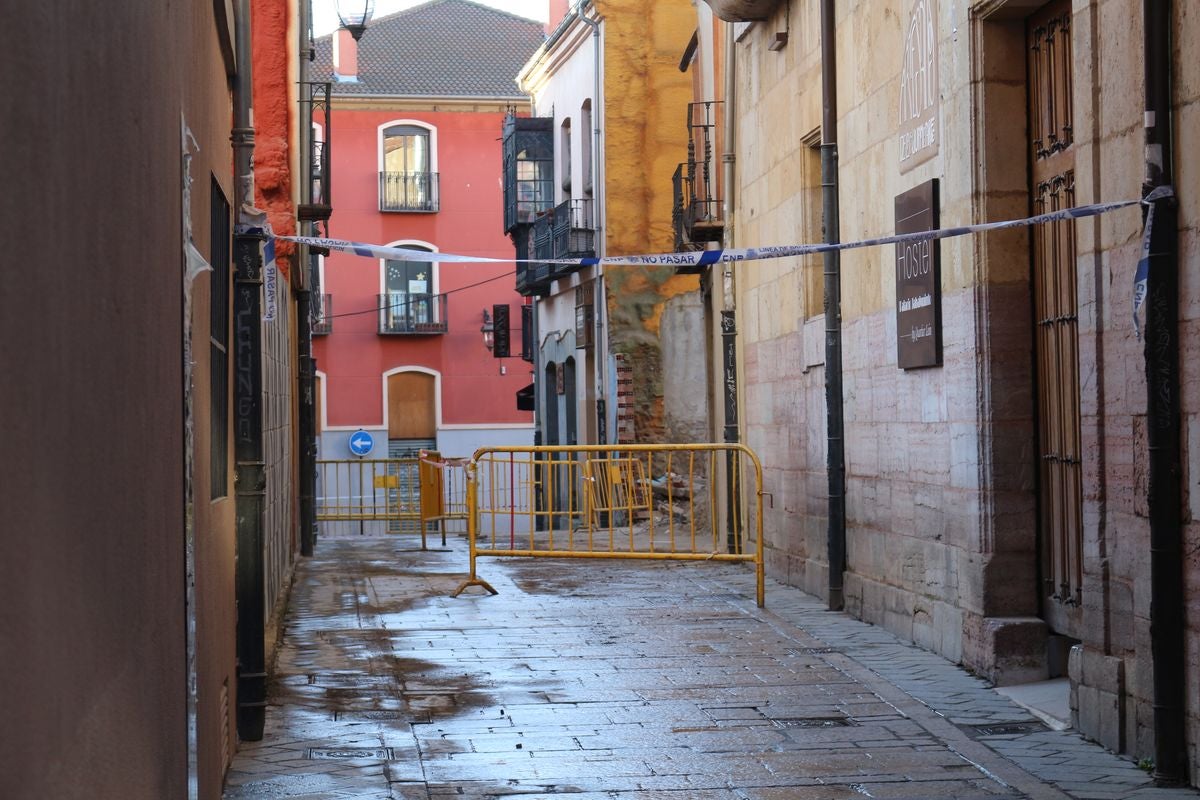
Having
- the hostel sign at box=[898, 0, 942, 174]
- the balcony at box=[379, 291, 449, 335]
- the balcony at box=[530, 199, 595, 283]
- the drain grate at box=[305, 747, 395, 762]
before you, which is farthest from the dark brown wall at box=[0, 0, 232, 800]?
the balcony at box=[379, 291, 449, 335]

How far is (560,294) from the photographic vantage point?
3088 centimetres

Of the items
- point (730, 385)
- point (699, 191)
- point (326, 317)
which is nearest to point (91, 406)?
point (730, 385)

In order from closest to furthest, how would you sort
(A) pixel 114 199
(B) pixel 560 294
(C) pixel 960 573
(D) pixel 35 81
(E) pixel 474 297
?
(D) pixel 35 81 < (A) pixel 114 199 < (C) pixel 960 573 < (B) pixel 560 294 < (E) pixel 474 297

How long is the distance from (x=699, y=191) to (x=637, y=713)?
13.3m

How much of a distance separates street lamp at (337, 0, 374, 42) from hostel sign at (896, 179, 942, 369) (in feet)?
24.8

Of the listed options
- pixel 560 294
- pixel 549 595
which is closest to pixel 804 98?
pixel 549 595

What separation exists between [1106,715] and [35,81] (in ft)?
20.2

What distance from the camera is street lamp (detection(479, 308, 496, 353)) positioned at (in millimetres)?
41688

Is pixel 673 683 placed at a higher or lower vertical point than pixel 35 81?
A: lower

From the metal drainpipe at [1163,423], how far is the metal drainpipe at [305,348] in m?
12.7

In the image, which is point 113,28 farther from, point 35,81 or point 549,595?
point 549,595

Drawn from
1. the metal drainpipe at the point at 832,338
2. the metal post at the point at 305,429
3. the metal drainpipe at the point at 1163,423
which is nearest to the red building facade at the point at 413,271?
the metal post at the point at 305,429

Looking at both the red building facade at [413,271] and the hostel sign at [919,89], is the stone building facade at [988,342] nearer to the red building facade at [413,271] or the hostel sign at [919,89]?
the hostel sign at [919,89]

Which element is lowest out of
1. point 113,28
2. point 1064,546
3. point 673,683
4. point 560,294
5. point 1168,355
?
point 673,683
